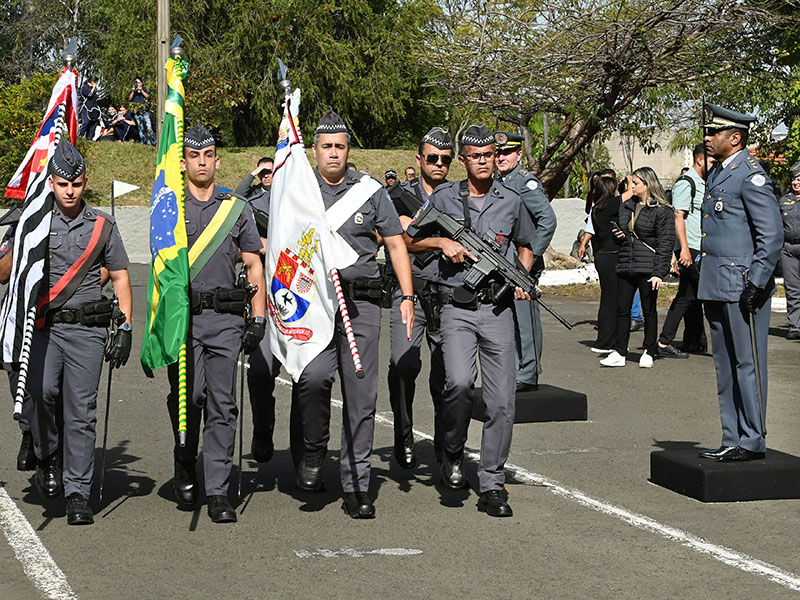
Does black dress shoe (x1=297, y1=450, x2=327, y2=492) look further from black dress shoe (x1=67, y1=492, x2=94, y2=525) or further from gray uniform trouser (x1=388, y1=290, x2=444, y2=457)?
black dress shoe (x1=67, y1=492, x2=94, y2=525)

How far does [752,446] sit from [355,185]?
2.73 m

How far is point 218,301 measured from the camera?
6.73 meters

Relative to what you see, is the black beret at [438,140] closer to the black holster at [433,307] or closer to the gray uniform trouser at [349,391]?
the black holster at [433,307]

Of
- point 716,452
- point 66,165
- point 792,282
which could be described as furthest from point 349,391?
point 792,282

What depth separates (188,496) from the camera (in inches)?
270

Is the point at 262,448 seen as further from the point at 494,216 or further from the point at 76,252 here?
the point at 494,216

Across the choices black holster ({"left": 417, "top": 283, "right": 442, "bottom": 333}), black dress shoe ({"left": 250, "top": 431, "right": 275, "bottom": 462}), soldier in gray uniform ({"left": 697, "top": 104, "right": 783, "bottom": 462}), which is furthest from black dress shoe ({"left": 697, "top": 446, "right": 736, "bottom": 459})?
black dress shoe ({"left": 250, "top": 431, "right": 275, "bottom": 462})

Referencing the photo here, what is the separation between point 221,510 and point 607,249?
280 inches

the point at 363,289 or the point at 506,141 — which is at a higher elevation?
the point at 506,141

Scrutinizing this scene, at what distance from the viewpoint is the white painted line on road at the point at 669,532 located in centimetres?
565

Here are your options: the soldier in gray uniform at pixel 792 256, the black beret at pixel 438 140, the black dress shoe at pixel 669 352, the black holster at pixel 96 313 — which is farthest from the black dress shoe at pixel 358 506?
the soldier in gray uniform at pixel 792 256

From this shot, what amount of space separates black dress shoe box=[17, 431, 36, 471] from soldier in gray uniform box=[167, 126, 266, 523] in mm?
1119

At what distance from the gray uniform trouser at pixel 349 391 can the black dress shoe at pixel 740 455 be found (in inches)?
81.7

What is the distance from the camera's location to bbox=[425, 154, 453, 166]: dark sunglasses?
27.3 ft
